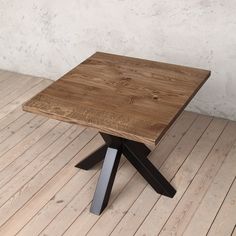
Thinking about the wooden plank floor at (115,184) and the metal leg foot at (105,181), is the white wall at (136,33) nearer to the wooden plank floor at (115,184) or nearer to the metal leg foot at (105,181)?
the wooden plank floor at (115,184)

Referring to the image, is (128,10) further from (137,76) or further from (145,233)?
(145,233)

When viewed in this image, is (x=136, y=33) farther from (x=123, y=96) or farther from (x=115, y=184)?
(x=115, y=184)

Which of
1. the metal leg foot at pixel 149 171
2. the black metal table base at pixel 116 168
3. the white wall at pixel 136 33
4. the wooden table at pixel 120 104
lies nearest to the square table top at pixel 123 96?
the wooden table at pixel 120 104

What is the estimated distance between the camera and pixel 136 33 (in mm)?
3070

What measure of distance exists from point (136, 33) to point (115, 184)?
1151 mm

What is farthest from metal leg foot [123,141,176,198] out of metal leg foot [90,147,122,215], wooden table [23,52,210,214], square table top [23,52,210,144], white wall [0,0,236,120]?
white wall [0,0,236,120]

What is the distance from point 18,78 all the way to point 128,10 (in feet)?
4.34

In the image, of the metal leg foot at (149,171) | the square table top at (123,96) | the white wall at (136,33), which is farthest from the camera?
the white wall at (136,33)

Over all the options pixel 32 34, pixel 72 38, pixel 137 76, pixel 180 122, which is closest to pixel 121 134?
pixel 137 76

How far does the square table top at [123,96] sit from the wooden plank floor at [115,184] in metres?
0.58

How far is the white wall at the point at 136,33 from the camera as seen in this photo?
9.23ft

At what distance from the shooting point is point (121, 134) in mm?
1901

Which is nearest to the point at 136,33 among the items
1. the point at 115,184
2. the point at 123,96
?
the point at 123,96

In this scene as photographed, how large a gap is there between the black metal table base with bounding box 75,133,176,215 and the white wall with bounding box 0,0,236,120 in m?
0.79
